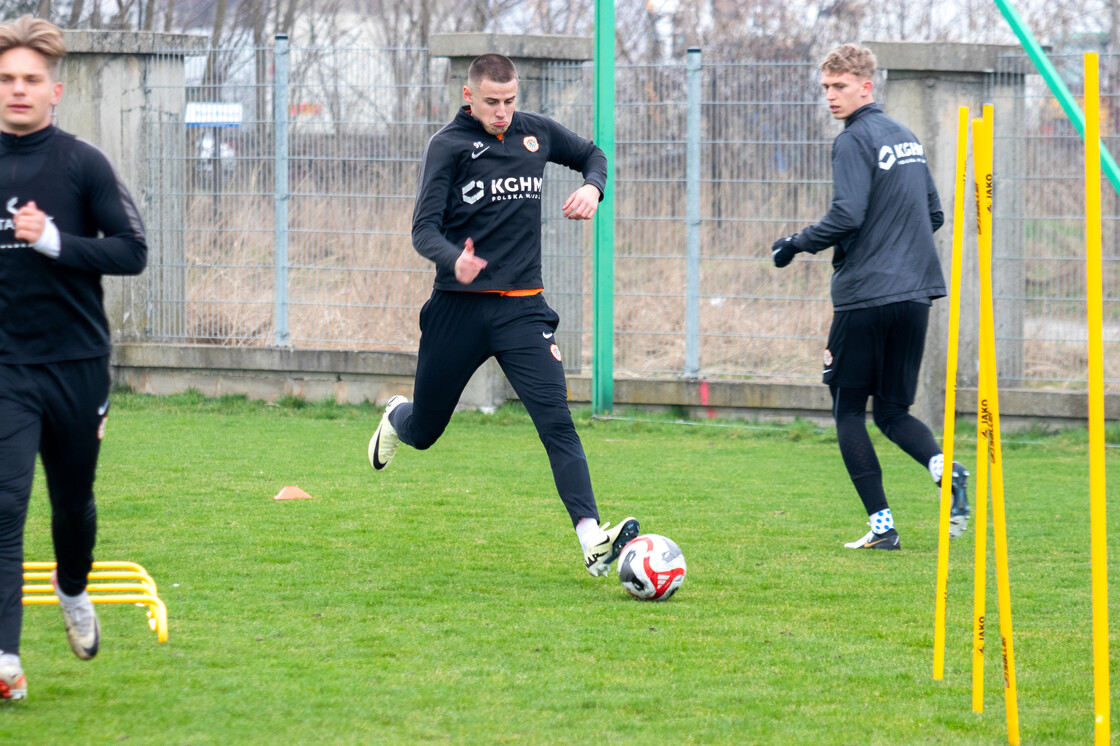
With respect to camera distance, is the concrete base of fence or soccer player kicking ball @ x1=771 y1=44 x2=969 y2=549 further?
the concrete base of fence

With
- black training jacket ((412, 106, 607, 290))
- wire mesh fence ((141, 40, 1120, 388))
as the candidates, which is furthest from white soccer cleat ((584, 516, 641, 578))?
wire mesh fence ((141, 40, 1120, 388))

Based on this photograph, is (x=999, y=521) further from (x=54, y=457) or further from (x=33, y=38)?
(x=33, y=38)

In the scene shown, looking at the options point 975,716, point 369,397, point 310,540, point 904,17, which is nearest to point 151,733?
point 975,716

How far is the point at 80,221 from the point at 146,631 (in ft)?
4.76

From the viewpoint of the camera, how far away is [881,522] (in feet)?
20.5

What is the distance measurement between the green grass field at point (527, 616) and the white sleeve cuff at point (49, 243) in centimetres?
124

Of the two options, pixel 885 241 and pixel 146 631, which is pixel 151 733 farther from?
pixel 885 241

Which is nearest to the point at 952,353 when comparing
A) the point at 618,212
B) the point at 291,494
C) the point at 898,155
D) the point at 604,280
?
the point at 898,155

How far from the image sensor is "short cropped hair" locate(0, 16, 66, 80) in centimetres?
380

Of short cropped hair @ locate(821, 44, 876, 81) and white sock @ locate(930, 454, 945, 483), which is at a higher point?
short cropped hair @ locate(821, 44, 876, 81)

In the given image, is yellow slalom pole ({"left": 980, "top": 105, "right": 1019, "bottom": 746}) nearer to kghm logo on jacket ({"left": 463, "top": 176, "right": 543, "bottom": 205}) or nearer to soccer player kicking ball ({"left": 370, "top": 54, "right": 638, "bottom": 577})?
soccer player kicking ball ({"left": 370, "top": 54, "right": 638, "bottom": 577})

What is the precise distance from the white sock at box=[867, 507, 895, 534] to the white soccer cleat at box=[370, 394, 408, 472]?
2.28 metres

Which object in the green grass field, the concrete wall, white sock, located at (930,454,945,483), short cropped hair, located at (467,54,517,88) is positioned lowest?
the green grass field

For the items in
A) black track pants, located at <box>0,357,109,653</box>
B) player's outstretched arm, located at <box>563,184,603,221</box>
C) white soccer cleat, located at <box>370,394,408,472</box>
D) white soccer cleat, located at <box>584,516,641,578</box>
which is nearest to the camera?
black track pants, located at <box>0,357,109,653</box>
